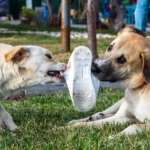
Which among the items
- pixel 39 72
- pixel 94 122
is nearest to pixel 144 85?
pixel 94 122

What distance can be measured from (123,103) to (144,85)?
1.16 feet

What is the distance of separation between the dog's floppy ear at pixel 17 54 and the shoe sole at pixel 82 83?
18.2 inches

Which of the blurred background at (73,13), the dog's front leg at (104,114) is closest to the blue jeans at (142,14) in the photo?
the dog's front leg at (104,114)

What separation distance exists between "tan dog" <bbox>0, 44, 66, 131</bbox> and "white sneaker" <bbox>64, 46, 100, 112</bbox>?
0.34 ft

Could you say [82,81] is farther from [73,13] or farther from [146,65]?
[73,13]

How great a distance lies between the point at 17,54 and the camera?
501cm

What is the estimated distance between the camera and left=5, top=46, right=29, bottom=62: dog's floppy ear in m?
4.88

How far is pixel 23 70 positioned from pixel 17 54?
169 mm

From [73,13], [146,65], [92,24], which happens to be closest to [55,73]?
[146,65]

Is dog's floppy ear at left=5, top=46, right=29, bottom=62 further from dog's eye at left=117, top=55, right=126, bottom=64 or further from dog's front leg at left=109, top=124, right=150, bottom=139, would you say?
dog's front leg at left=109, top=124, right=150, bottom=139

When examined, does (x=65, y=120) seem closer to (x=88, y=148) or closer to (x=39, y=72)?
(x=39, y=72)

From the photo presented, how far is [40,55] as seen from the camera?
5168mm

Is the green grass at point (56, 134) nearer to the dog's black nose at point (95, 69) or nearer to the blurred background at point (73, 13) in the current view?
the dog's black nose at point (95, 69)

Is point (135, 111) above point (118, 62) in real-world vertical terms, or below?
below
